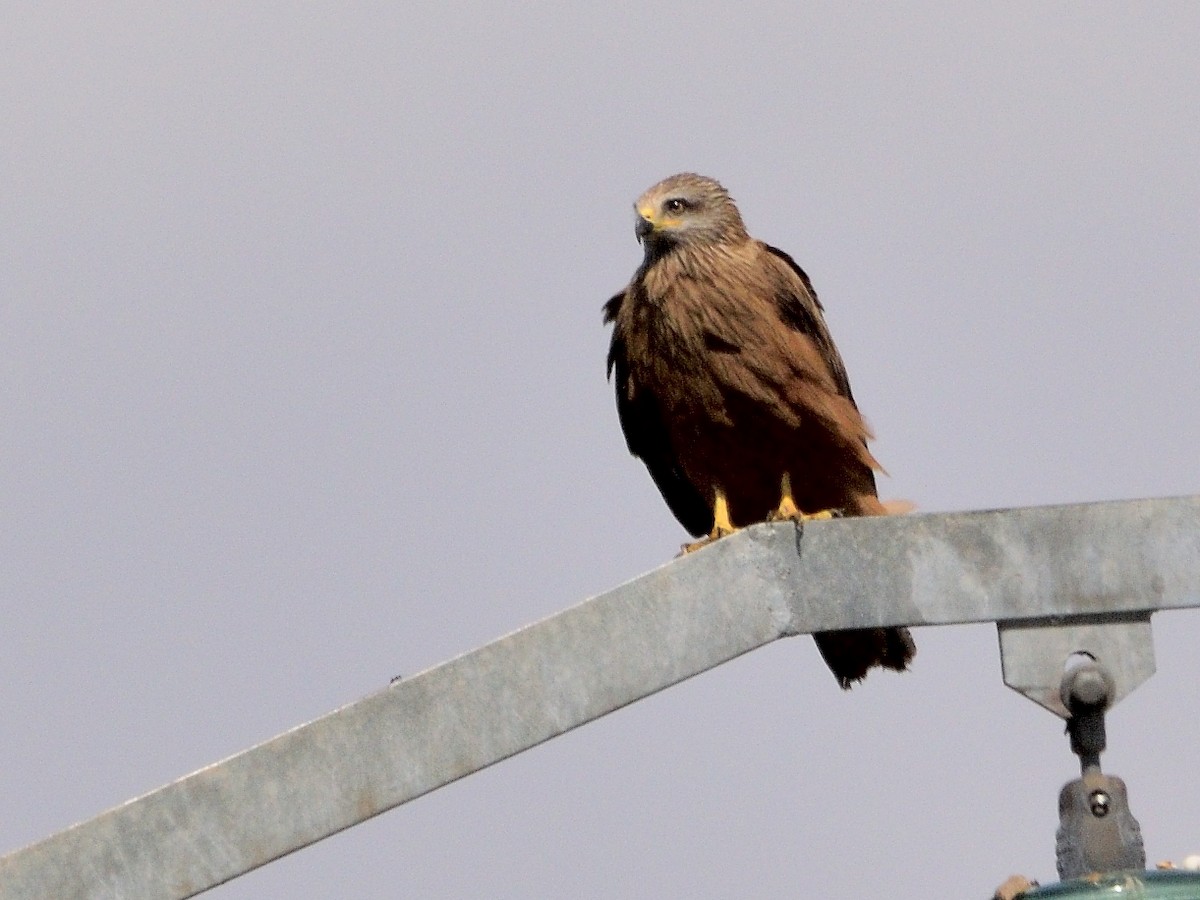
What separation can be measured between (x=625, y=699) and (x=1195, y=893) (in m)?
1.04

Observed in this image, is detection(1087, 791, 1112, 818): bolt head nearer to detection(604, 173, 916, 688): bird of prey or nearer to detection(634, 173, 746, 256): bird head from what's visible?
detection(604, 173, 916, 688): bird of prey

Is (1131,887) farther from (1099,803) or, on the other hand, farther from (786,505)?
(786,505)

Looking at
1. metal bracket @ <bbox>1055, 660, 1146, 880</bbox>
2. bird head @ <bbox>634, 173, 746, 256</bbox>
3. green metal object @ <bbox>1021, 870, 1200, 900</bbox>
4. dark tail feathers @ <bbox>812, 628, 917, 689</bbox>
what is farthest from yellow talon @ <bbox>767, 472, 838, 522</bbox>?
green metal object @ <bbox>1021, 870, 1200, 900</bbox>

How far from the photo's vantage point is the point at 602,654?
12.8 feet

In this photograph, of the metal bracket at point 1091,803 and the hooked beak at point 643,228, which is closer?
the metal bracket at point 1091,803

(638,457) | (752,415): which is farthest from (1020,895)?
(638,457)

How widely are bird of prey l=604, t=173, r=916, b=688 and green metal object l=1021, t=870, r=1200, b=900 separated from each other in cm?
302

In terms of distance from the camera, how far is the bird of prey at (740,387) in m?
6.82

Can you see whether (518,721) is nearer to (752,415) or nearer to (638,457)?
(752,415)

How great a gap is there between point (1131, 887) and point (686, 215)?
4346 mm

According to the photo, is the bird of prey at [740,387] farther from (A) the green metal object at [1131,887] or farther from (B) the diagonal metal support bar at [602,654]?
(A) the green metal object at [1131,887]

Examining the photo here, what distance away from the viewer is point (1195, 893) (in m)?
3.38

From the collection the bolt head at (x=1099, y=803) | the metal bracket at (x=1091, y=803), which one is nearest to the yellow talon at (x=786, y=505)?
the metal bracket at (x=1091, y=803)

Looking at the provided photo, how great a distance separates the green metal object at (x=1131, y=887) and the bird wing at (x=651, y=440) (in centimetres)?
383
